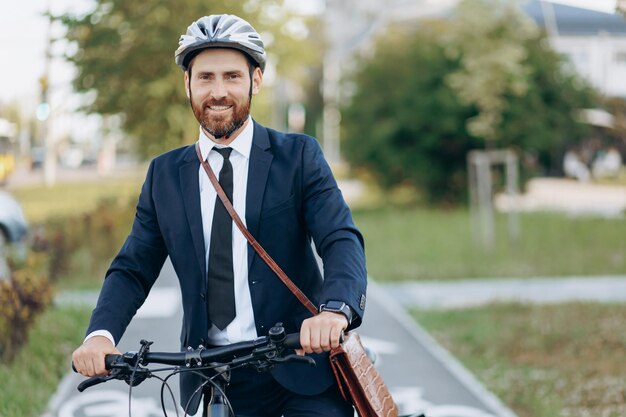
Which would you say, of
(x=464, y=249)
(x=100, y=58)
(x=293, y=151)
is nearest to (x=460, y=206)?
(x=464, y=249)

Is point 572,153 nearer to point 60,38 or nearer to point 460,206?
point 460,206

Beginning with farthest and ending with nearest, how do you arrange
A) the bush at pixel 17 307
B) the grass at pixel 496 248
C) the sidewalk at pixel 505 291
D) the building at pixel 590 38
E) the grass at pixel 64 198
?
1. the building at pixel 590 38
2. the grass at pixel 64 198
3. the grass at pixel 496 248
4. the sidewalk at pixel 505 291
5. the bush at pixel 17 307

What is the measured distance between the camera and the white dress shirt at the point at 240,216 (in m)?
2.91

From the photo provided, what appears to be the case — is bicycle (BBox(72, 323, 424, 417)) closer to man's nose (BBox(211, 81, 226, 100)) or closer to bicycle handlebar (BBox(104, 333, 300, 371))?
bicycle handlebar (BBox(104, 333, 300, 371))

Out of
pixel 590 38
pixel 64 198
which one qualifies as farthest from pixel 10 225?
pixel 590 38

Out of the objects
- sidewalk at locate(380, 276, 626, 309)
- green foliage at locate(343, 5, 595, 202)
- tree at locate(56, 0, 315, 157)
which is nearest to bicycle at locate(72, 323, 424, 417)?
sidewalk at locate(380, 276, 626, 309)

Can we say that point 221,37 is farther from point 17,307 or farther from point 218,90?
point 17,307

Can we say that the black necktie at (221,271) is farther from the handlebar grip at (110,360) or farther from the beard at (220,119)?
the handlebar grip at (110,360)

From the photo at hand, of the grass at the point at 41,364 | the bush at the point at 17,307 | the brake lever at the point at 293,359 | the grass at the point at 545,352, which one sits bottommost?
the grass at the point at 545,352

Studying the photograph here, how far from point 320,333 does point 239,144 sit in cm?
72

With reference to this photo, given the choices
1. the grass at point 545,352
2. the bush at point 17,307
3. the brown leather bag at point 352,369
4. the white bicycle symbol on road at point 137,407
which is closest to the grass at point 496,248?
the grass at point 545,352

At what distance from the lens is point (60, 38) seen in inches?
643

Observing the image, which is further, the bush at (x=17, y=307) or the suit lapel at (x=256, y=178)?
the bush at (x=17, y=307)

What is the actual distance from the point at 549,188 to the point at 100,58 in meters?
28.1
